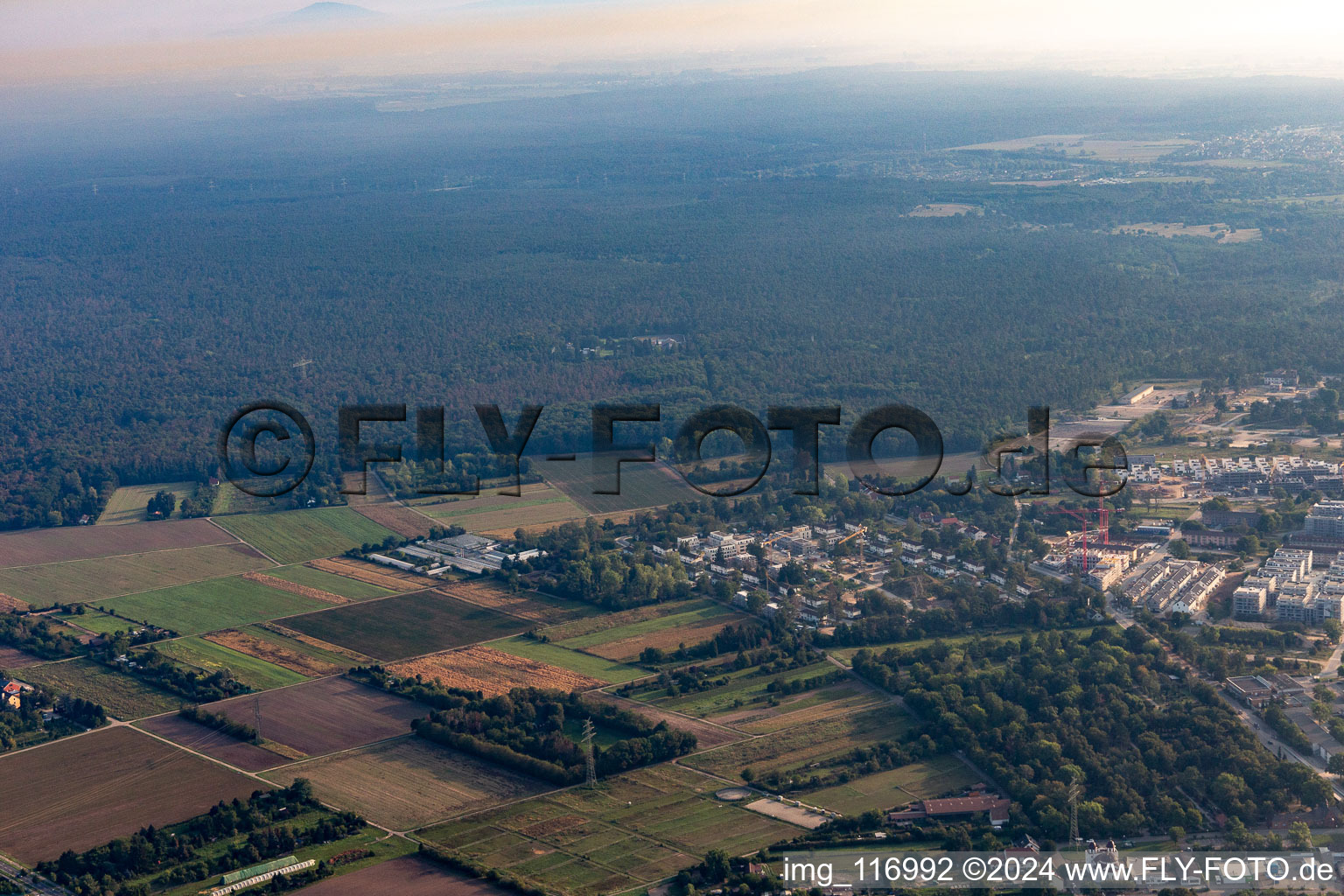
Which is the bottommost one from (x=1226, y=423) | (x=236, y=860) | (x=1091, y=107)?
(x=236, y=860)

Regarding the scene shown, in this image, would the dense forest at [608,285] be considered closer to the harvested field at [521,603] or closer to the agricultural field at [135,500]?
the agricultural field at [135,500]

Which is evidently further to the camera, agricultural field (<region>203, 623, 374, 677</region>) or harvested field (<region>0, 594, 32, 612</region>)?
harvested field (<region>0, 594, 32, 612</region>)

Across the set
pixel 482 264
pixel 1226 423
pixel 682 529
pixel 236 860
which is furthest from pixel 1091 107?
pixel 236 860

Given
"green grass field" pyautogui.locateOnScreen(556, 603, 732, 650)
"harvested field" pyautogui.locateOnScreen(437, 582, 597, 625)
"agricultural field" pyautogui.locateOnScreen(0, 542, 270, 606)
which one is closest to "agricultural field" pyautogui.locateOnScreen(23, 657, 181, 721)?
"agricultural field" pyautogui.locateOnScreen(0, 542, 270, 606)

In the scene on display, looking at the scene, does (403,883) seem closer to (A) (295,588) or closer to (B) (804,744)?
(B) (804,744)

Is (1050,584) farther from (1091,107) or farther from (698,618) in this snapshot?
(1091,107)

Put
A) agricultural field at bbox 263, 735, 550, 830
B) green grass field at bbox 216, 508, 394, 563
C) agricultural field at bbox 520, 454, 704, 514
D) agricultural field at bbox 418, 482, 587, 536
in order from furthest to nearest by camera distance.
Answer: agricultural field at bbox 520, 454, 704, 514 → agricultural field at bbox 418, 482, 587, 536 → green grass field at bbox 216, 508, 394, 563 → agricultural field at bbox 263, 735, 550, 830

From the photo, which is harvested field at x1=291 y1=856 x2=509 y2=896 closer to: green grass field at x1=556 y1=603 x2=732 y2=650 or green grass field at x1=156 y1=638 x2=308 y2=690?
green grass field at x1=156 y1=638 x2=308 y2=690
